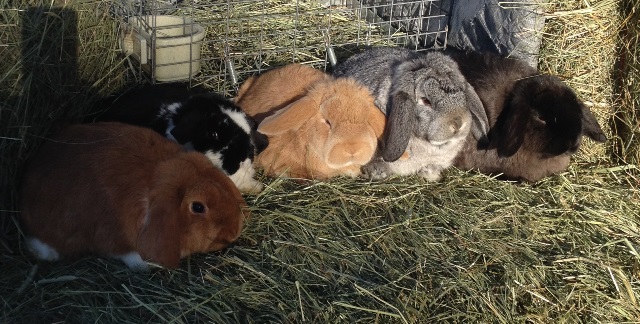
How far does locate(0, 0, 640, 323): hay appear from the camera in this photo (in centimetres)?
329

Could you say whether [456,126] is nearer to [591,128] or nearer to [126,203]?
[591,128]

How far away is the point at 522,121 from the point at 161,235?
2.26m

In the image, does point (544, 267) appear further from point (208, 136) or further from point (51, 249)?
point (51, 249)

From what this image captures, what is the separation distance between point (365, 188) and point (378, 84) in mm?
659

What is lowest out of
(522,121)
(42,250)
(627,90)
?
(42,250)

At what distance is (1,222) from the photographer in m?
3.68

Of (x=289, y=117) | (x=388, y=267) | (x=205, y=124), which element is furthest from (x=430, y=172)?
(x=205, y=124)

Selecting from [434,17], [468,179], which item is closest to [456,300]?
[468,179]

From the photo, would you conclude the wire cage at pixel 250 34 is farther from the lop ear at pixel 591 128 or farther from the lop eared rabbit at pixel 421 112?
the lop ear at pixel 591 128

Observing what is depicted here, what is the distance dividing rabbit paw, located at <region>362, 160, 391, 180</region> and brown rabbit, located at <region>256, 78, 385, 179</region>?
92mm

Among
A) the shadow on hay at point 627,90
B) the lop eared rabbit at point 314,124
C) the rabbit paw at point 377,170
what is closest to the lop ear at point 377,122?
the lop eared rabbit at point 314,124

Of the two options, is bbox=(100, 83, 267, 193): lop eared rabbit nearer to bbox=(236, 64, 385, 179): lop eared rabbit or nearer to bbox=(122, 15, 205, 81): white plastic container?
bbox=(236, 64, 385, 179): lop eared rabbit

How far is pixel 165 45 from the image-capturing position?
15.2ft

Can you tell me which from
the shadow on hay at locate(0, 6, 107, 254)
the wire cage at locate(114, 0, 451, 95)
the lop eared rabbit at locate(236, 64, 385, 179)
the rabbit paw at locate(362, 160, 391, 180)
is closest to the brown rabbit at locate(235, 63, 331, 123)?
the lop eared rabbit at locate(236, 64, 385, 179)
